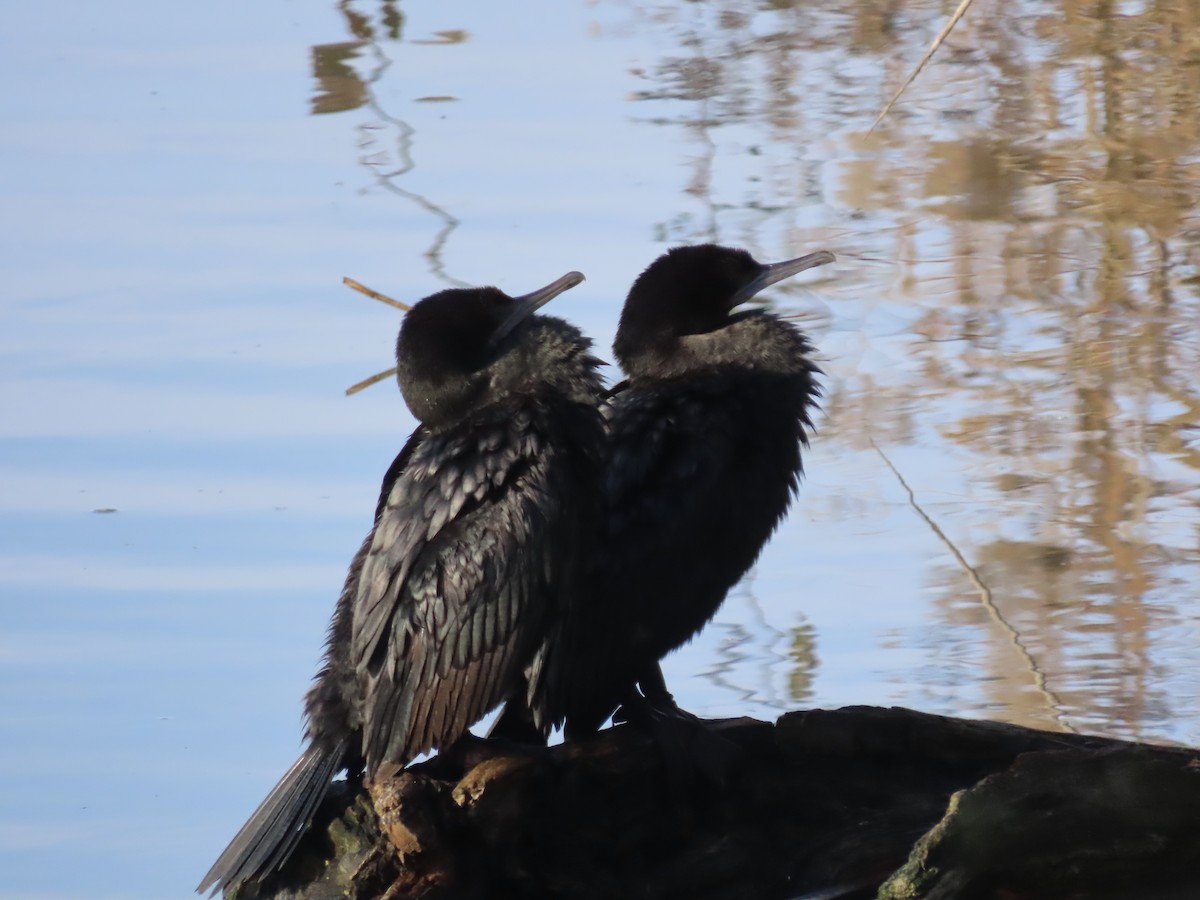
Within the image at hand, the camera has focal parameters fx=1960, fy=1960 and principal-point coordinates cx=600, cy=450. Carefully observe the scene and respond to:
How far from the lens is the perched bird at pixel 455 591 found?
3.88 metres

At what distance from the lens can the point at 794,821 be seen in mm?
3873

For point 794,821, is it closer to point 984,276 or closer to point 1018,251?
point 984,276

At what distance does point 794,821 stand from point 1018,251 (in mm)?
4126

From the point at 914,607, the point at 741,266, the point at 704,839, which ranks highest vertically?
the point at 741,266

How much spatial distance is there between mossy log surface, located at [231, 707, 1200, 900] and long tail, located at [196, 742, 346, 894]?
0.22ft

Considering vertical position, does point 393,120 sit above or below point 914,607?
above

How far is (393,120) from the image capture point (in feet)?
29.0

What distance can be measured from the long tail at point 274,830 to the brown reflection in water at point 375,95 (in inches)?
138

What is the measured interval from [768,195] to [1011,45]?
90.0 inches

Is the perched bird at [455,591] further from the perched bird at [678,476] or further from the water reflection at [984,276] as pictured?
the water reflection at [984,276]

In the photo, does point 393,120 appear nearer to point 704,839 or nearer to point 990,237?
point 990,237

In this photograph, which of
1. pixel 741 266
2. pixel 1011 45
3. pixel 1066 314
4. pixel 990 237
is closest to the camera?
pixel 741 266

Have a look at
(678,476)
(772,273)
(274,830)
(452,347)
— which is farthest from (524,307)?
(274,830)

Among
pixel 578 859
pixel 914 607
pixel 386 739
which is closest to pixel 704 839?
pixel 578 859
